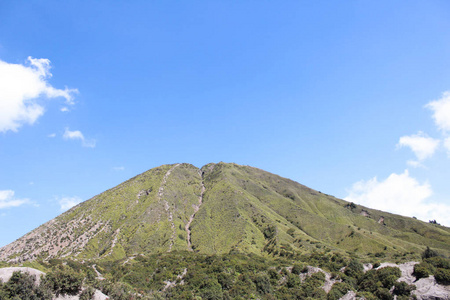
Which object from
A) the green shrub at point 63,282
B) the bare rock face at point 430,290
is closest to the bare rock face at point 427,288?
the bare rock face at point 430,290

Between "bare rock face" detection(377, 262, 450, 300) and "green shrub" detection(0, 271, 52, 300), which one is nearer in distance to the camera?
"green shrub" detection(0, 271, 52, 300)

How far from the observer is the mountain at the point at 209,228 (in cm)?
11612

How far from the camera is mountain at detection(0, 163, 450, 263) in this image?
116 metres

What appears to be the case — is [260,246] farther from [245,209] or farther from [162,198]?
[162,198]

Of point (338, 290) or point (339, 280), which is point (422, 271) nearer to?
point (338, 290)

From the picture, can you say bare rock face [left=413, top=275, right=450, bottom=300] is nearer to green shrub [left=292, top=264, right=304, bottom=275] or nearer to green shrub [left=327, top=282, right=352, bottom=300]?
green shrub [left=327, top=282, right=352, bottom=300]

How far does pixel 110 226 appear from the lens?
137875mm

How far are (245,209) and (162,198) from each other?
53.1m

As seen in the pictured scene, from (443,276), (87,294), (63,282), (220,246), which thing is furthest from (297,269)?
(220,246)

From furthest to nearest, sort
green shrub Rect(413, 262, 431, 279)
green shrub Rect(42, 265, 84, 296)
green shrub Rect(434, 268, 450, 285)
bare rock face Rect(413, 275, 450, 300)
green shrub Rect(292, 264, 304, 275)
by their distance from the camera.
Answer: green shrub Rect(292, 264, 304, 275) < green shrub Rect(413, 262, 431, 279) < green shrub Rect(434, 268, 450, 285) < bare rock face Rect(413, 275, 450, 300) < green shrub Rect(42, 265, 84, 296)

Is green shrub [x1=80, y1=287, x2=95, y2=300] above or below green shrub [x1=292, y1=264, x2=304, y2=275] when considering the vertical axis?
above

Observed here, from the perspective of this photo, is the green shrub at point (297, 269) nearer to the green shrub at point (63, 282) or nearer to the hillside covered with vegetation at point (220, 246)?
the hillside covered with vegetation at point (220, 246)

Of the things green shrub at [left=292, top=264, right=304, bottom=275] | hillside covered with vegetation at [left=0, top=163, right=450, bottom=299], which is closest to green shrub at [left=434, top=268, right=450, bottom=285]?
hillside covered with vegetation at [left=0, top=163, right=450, bottom=299]

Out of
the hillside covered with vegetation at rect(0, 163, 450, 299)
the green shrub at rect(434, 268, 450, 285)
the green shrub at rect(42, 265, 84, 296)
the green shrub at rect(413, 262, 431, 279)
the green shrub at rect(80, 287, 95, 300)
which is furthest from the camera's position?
the hillside covered with vegetation at rect(0, 163, 450, 299)
